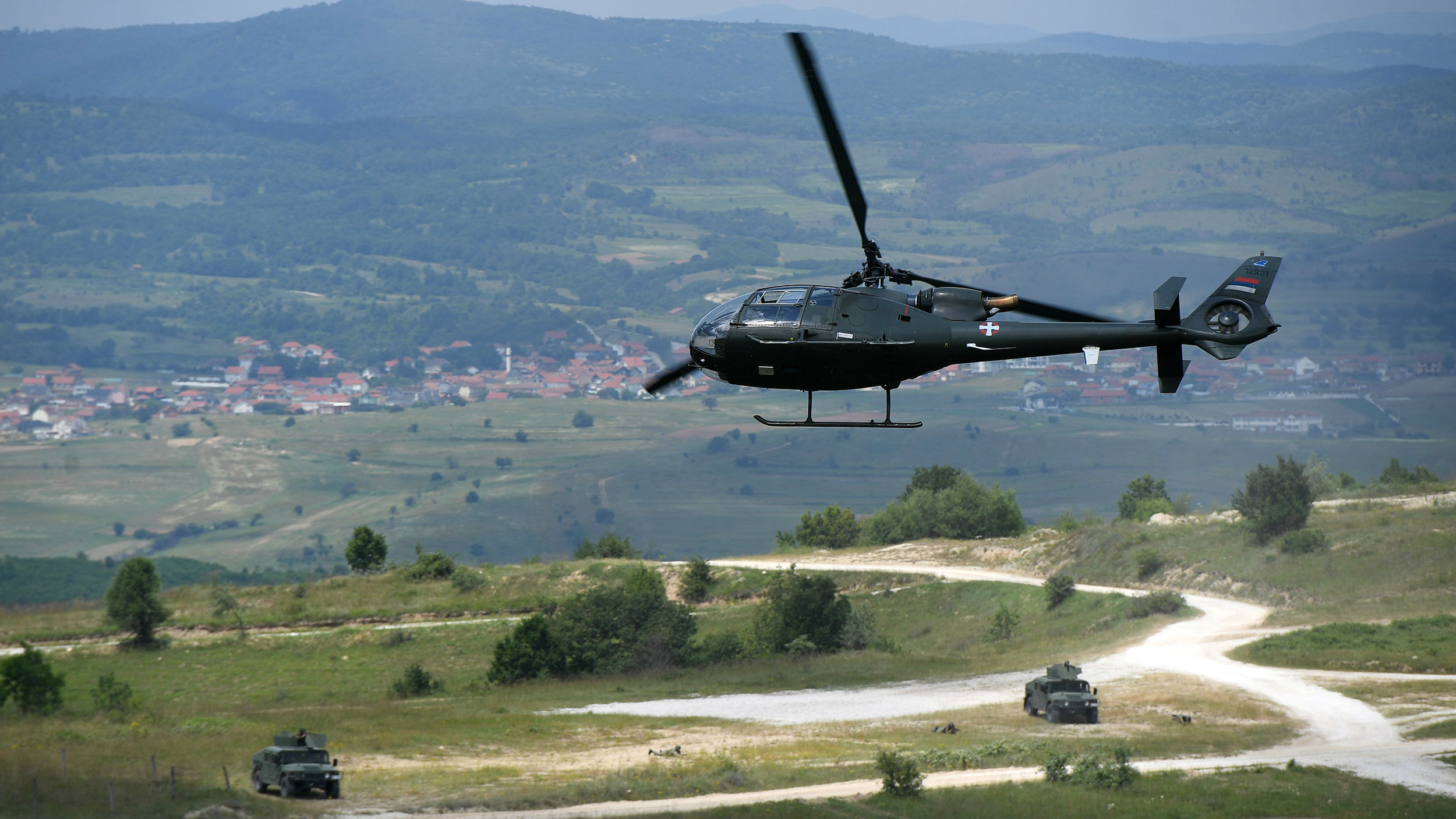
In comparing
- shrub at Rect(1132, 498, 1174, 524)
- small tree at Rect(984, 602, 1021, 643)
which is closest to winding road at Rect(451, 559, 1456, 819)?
small tree at Rect(984, 602, 1021, 643)

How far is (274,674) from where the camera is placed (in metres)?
73.4

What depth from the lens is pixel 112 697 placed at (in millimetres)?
61500

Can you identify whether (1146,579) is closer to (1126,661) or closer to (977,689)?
(1126,661)

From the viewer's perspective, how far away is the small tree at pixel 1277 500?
76.8 m

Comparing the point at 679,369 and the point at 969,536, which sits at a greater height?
the point at 679,369

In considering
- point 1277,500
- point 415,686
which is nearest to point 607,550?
point 415,686

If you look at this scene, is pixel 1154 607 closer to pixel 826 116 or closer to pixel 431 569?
pixel 431 569

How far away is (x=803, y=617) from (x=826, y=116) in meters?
56.3

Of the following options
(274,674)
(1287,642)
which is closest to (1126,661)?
(1287,642)

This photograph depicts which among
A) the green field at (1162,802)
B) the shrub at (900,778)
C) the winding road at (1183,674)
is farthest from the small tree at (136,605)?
the shrub at (900,778)

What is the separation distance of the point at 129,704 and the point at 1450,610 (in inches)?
2479

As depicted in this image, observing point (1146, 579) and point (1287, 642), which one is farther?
point (1146, 579)

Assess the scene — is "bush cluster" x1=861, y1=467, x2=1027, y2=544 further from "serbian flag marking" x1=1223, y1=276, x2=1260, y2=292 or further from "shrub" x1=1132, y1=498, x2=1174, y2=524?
"serbian flag marking" x1=1223, y1=276, x2=1260, y2=292

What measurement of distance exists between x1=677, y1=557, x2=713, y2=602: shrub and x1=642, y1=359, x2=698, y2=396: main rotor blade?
6094 cm
